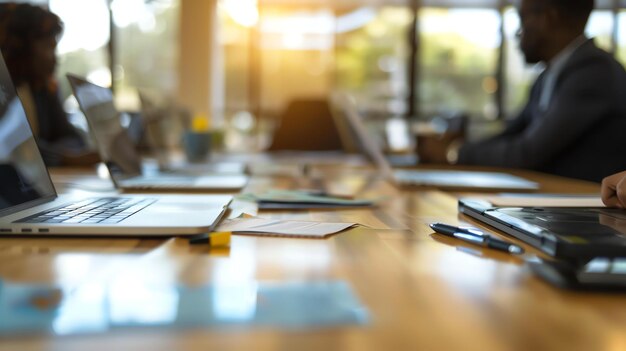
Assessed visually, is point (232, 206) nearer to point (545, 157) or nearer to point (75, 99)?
point (75, 99)

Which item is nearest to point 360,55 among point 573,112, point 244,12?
point 244,12

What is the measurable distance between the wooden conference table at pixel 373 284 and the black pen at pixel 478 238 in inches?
0.6

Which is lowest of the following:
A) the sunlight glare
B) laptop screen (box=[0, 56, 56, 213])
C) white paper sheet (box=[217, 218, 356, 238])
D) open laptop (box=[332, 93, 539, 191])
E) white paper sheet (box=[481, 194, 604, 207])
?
open laptop (box=[332, 93, 539, 191])

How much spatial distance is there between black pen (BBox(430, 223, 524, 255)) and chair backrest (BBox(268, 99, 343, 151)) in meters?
3.54

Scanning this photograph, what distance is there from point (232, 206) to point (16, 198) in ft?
1.19

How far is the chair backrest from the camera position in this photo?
173 inches

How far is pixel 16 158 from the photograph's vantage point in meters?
0.85

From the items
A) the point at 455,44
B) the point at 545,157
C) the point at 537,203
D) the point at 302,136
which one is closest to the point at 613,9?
the point at 455,44

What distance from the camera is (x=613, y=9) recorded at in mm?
6281

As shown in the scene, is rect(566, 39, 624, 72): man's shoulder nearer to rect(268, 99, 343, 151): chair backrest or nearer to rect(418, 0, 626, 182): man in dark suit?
rect(418, 0, 626, 182): man in dark suit

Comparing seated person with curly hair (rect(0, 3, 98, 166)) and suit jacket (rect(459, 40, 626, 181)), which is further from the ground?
seated person with curly hair (rect(0, 3, 98, 166))

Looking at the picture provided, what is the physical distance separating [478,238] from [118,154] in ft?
3.18

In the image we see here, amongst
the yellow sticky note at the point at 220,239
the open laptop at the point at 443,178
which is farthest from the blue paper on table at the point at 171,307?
the open laptop at the point at 443,178

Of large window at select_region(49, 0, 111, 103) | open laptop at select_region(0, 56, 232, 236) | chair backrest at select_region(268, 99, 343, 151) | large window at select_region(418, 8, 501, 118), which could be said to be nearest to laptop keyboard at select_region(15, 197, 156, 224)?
open laptop at select_region(0, 56, 232, 236)
